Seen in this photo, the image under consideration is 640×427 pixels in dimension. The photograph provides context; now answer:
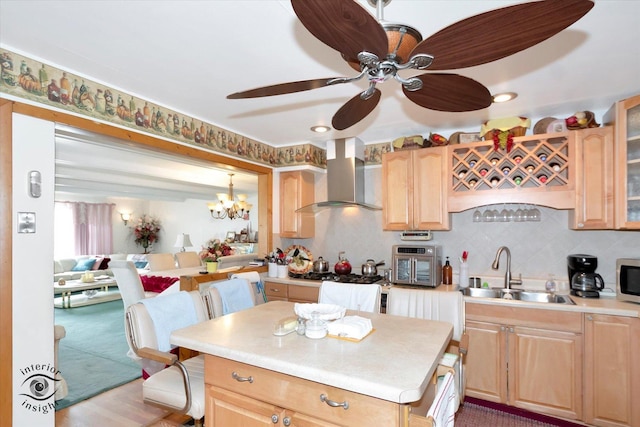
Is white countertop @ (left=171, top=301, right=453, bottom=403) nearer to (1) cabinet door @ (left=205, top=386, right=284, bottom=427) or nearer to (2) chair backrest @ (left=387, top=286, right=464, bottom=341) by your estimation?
(1) cabinet door @ (left=205, top=386, right=284, bottom=427)

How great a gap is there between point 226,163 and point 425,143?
2035mm

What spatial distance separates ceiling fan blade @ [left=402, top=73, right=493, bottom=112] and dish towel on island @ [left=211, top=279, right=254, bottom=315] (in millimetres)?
1913

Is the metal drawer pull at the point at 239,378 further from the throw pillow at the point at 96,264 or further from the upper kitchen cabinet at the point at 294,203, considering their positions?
the throw pillow at the point at 96,264

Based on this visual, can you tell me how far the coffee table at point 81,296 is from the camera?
19.9ft

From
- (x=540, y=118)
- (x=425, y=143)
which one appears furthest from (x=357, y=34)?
(x=540, y=118)

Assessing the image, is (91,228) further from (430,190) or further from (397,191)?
(430,190)

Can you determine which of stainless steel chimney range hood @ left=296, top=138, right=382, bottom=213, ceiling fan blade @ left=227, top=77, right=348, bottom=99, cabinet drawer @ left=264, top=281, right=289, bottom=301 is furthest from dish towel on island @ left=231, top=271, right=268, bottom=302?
ceiling fan blade @ left=227, top=77, right=348, bottom=99

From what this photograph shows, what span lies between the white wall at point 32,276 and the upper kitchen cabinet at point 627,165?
12.9 ft

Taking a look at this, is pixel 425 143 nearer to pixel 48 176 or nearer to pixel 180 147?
pixel 180 147

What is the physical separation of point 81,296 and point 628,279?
8.28m

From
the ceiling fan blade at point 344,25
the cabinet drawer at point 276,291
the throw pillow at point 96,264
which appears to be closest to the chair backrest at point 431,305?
the cabinet drawer at point 276,291

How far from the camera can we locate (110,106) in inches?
92.8

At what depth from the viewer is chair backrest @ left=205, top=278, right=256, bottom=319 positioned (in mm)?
2406

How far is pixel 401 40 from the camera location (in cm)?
110
